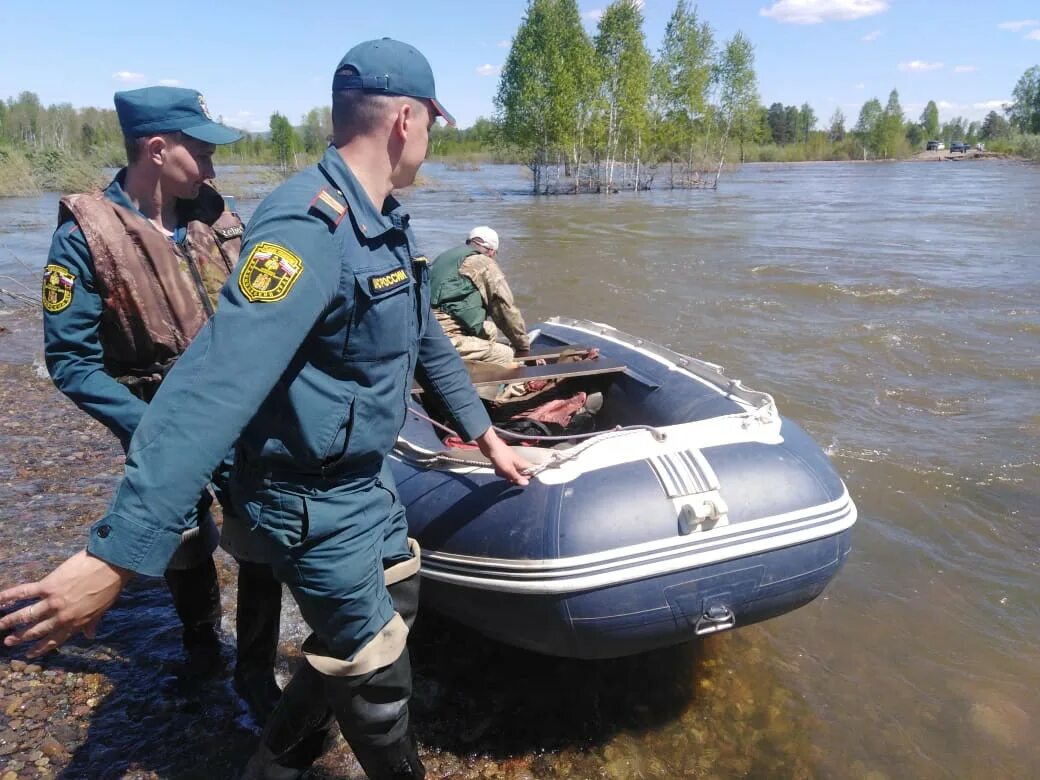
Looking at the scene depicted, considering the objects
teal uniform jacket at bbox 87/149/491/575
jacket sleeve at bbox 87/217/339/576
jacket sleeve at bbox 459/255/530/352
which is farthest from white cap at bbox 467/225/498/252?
jacket sleeve at bbox 87/217/339/576

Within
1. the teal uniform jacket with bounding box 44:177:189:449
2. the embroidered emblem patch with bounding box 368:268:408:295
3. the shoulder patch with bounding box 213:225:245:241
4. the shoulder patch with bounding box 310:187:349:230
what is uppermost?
the shoulder patch with bounding box 310:187:349:230

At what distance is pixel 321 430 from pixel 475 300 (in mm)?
3121

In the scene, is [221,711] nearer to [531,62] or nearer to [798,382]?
[798,382]

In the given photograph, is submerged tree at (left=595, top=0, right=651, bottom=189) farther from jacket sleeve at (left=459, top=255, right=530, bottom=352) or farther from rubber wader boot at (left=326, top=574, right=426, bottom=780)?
rubber wader boot at (left=326, top=574, right=426, bottom=780)

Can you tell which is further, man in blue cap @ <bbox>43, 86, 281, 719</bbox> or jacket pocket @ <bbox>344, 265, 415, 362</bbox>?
man in blue cap @ <bbox>43, 86, 281, 719</bbox>

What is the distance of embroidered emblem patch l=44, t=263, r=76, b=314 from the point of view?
1.96 metres

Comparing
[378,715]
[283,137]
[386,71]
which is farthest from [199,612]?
[283,137]

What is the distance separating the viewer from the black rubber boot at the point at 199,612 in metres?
2.50

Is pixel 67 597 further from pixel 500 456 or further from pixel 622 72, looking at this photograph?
pixel 622 72

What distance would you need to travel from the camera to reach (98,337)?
2078mm

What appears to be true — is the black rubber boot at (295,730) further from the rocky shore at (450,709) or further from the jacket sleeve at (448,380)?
the jacket sleeve at (448,380)

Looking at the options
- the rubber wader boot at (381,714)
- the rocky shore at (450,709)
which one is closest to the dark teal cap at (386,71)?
the rubber wader boot at (381,714)

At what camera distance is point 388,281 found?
4.70ft

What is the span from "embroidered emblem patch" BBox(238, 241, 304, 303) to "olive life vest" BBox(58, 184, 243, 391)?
1009mm
